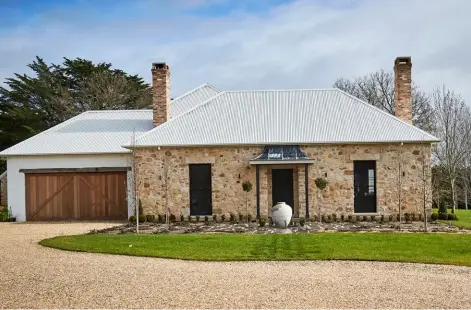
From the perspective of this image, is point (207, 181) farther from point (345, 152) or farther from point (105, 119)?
point (105, 119)

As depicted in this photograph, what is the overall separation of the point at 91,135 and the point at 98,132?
421 mm

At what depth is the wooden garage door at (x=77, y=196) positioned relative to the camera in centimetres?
2298

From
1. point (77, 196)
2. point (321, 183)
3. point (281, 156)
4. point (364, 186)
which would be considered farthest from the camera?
point (77, 196)

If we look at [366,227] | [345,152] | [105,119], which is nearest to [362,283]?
[366,227]

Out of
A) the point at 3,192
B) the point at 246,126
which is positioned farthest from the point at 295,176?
the point at 3,192

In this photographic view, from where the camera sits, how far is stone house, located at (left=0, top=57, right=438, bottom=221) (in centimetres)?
2081

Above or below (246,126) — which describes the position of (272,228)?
below

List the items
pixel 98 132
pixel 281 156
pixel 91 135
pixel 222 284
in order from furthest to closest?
pixel 98 132 → pixel 91 135 → pixel 281 156 → pixel 222 284

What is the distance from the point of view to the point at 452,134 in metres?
33.6

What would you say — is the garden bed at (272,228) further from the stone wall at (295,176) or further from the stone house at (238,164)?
the stone house at (238,164)

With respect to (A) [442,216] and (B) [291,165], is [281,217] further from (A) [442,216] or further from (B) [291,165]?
(A) [442,216]

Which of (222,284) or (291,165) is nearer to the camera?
(222,284)

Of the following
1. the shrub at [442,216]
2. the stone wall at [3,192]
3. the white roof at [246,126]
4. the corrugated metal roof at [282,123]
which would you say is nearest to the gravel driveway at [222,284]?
the corrugated metal roof at [282,123]

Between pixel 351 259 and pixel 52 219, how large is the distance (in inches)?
590
